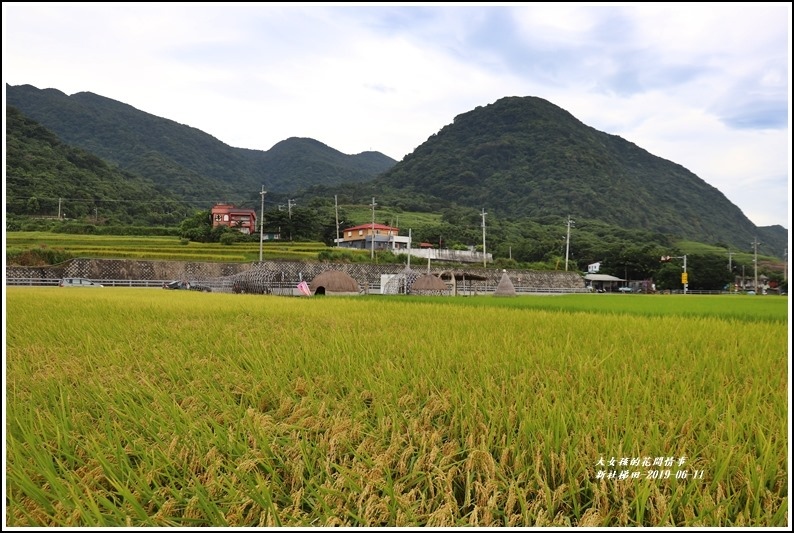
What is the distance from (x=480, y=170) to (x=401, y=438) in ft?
440

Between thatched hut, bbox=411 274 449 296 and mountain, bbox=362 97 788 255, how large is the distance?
76.6 meters

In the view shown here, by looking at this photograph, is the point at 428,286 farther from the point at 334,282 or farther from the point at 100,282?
the point at 100,282

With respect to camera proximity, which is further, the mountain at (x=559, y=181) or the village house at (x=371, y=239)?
the mountain at (x=559, y=181)

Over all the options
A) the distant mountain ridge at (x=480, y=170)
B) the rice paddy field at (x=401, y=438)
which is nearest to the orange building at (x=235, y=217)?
the distant mountain ridge at (x=480, y=170)

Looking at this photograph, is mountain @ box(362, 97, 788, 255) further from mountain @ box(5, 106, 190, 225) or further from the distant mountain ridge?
mountain @ box(5, 106, 190, 225)

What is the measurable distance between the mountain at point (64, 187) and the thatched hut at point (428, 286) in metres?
45.7

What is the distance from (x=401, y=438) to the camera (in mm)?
2303

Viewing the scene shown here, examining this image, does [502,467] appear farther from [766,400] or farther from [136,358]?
[136,358]

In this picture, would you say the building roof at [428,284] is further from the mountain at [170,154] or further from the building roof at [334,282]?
the mountain at [170,154]

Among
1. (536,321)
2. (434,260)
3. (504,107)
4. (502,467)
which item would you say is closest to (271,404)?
(502,467)

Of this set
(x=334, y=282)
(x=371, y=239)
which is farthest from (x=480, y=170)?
(x=334, y=282)

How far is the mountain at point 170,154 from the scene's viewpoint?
103688 mm

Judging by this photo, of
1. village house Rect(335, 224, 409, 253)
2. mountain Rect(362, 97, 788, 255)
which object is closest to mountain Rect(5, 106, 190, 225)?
village house Rect(335, 224, 409, 253)

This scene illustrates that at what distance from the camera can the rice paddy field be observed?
5.78 feet
